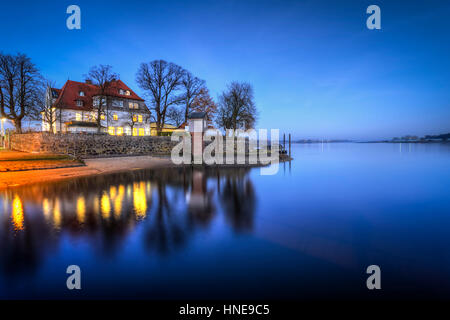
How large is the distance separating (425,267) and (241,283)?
14.8ft

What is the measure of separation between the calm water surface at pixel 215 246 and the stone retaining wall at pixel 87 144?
16264 mm

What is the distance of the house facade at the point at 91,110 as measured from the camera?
36.3 meters

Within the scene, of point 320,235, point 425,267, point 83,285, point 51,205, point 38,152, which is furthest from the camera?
point 38,152

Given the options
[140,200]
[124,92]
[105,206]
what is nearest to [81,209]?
[105,206]

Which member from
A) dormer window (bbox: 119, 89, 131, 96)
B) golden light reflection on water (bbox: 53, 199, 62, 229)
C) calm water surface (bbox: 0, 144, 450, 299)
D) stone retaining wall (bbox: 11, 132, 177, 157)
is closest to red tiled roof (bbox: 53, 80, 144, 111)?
dormer window (bbox: 119, 89, 131, 96)

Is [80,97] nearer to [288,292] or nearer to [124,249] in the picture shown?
[124,249]

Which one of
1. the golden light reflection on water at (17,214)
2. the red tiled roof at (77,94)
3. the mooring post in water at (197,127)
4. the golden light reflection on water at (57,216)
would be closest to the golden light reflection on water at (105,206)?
the golden light reflection on water at (57,216)

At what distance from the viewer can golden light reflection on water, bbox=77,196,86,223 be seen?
25.1 ft

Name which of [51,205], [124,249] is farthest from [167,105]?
[124,249]

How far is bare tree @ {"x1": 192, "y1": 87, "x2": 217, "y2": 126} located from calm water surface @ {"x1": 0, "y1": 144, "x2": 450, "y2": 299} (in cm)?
3425

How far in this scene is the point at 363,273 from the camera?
481cm

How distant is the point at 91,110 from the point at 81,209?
33672 millimetres

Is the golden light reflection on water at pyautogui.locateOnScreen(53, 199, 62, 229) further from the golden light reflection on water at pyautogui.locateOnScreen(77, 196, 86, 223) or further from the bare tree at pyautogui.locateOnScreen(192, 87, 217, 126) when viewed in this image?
the bare tree at pyautogui.locateOnScreen(192, 87, 217, 126)

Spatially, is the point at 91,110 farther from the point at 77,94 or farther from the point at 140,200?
the point at 140,200
